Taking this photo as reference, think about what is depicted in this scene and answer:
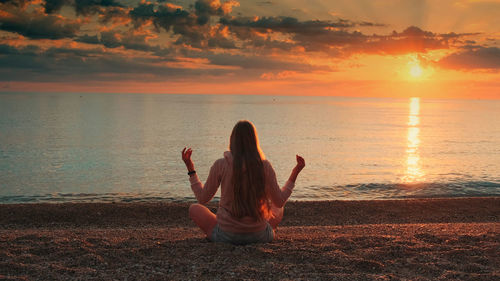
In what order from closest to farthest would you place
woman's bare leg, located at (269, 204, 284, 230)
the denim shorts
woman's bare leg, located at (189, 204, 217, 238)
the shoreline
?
1. the denim shorts
2. woman's bare leg, located at (189, 204, 217, 238)
3. woman's bare leg, located at (269, 204, 284, 230)
4. the shoreline

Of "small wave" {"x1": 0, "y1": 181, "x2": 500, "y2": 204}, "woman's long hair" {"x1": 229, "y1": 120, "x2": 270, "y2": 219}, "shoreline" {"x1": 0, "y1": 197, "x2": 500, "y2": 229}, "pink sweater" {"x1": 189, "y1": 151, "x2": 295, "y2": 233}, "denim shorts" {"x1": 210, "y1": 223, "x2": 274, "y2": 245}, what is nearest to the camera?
"woman's long hair" {"x1": 229, "y1": 120, "x2": 270, "y2": 219}

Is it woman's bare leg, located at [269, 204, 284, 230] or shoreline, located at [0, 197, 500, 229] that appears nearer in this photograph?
woman's bare leg, located at [269, 204, 284, 230]

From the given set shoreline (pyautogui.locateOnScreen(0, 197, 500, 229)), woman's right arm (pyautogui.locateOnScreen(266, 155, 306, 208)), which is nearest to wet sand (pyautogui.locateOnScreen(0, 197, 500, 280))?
woman's right arm (pyautogui.locateOnScreen(266, 155, 306, 208))

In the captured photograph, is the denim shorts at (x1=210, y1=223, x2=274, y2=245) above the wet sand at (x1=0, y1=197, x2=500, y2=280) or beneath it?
above

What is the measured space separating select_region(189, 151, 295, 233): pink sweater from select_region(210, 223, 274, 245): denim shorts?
8 centimetres

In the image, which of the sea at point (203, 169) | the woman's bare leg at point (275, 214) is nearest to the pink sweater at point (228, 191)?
the woman's bare leg at point (275, 214)

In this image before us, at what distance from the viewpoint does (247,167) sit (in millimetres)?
6074

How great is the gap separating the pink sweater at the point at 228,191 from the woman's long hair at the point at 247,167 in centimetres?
14

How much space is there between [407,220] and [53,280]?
1072 centimetres

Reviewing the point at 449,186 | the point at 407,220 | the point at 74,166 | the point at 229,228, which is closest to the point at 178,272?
the point at 229,228

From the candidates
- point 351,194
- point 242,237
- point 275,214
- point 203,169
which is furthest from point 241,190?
point 203,169

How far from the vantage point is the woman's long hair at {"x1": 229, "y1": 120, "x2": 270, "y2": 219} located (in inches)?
236

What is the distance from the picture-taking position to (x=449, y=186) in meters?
20.5

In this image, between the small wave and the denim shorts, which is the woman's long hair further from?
the small wave
